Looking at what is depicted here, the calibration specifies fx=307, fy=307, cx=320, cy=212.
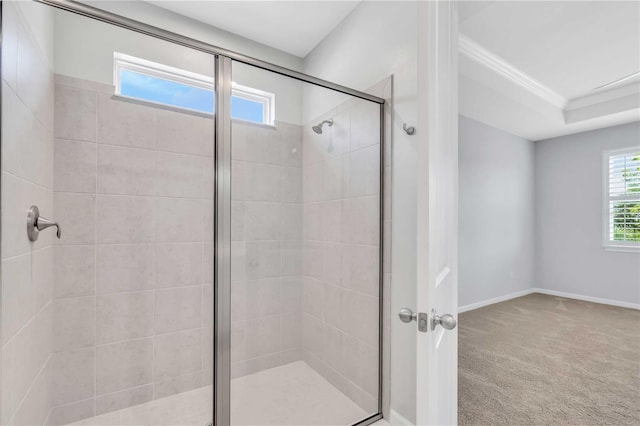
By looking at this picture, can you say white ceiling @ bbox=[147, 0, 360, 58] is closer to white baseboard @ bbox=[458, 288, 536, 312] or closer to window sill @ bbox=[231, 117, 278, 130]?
window sill @ bbox=[231, 117, 278, 130]

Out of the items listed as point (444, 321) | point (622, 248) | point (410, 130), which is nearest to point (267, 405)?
point (444, 321)

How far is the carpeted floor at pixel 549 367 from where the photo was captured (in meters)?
1.79

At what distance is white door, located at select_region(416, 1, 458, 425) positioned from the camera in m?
0.87

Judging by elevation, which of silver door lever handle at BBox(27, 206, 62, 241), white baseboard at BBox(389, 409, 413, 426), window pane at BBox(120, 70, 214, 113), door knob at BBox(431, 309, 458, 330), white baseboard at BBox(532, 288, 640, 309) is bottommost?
white baseboard at BBox(532, 288, 640, 309)

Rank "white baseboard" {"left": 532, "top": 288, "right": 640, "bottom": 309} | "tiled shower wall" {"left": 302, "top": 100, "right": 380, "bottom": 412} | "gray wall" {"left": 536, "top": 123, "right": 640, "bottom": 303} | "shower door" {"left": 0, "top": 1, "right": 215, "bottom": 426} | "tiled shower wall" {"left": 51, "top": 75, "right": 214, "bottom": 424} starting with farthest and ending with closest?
"gray wall" {"left": 536, "top": 123, "right": 640, "bottom": 303}
"white baseboard" {"left": 532, "top": 288, "right": 640, "bottom": 309}
"tiled shower wall" {"left": 302, "top": 100, "right": 380, "bottom": 412}
"tiled shower wall" {"left": 51, "top": 75, "right": 214, "bottom": 424}
"shower door" {"left": 0, "top": 1, "right": 215, "bottom": 426}

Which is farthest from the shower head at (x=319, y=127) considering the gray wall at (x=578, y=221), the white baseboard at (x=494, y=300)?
the gray wall at (x=578, y=221)

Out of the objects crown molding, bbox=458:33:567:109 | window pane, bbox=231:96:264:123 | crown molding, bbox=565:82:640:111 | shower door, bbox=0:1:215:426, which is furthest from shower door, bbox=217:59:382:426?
crown molding, bbox=565:82:640:111

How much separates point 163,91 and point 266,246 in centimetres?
114

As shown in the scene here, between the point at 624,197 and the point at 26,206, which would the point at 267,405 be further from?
the point at 624,197

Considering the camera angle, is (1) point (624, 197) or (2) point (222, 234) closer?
(2) point (222, 234)

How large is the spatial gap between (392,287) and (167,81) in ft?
5.88

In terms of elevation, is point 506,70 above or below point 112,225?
above

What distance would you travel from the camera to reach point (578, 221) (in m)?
4.62

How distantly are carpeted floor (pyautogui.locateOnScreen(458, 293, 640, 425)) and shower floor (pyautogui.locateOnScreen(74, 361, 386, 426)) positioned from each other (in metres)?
0.74
